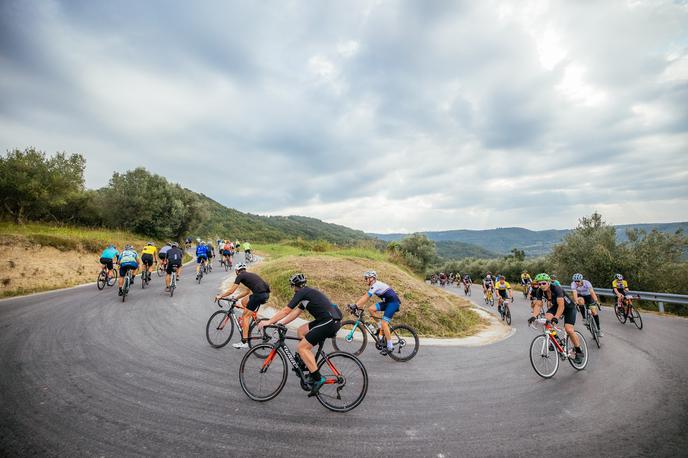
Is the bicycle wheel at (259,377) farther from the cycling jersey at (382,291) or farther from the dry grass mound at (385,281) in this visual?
the dry grass mound at (385,281)

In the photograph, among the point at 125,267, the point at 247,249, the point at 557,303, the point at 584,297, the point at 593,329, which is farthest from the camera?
the point at 247,249

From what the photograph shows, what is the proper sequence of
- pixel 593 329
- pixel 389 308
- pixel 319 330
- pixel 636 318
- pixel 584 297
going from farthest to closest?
pixel 636 318, pixel 584 297, pixel 593 329, pixel 389 308, pixel 319 330

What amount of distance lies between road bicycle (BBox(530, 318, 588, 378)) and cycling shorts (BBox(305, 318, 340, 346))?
4.85m

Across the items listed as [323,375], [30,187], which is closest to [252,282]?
[323,375]

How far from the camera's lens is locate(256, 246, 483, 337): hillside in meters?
11.3

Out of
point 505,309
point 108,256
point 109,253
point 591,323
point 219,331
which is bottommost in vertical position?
point 505,309

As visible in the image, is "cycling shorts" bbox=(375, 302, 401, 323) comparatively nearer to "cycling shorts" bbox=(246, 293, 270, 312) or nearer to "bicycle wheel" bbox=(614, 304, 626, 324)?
"cycling shorts" bbox=(246, 293, 270, 312)

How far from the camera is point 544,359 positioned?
665 cm

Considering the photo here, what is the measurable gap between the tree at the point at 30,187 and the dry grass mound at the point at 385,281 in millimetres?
21748

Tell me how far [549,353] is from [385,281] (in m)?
7.87

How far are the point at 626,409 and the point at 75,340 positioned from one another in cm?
1157

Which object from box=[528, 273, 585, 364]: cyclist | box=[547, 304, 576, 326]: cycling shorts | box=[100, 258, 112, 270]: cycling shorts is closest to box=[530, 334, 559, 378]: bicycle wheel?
box=[528, 273, 585, 364]: cyclist

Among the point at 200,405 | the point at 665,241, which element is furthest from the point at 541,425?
the point at 665,241

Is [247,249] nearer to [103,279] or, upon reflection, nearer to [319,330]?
[103,279]
